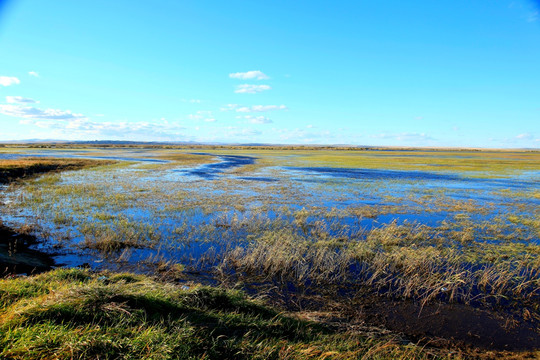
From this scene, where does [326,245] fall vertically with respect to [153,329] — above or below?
below

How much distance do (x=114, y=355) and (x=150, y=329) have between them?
2.26 feet

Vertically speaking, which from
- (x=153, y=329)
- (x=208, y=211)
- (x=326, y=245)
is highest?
(x=153, y=329)

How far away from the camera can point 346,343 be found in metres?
5.80

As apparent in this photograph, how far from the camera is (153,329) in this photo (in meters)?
4.83

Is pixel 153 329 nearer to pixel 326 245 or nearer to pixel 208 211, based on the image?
pixel 326 245

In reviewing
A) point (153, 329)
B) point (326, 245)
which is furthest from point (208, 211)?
point (153, 329)

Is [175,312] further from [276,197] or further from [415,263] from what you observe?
[276,197]

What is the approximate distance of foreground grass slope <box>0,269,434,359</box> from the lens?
4.14 metres

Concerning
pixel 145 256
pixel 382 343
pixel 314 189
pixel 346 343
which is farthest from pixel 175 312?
pixel 314 189

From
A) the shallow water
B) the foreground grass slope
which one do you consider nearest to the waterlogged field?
the shallow water

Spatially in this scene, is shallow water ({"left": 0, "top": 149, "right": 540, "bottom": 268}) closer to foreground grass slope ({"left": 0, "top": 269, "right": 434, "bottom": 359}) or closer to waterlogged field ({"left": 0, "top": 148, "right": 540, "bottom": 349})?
waterlogged field ({"left": 0, "top": 148, "right": 540, "bottom": 349})

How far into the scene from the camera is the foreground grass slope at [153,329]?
414 cm

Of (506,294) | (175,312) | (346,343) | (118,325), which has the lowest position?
(506,294)

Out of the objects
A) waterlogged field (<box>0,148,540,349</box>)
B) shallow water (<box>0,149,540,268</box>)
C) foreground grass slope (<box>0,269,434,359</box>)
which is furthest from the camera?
shallow water (<box>0,149,540,268</box>)
